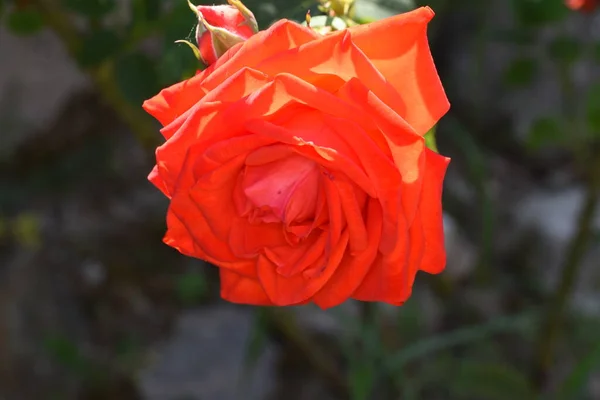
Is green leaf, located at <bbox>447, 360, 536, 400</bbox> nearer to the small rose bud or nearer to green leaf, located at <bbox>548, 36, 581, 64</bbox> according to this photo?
green leaf, located at <bbox>548, 36, 581, 64</bbox>

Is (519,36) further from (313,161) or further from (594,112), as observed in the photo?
(313,161)

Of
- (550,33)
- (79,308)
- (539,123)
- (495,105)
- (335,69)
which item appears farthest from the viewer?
(495,105)

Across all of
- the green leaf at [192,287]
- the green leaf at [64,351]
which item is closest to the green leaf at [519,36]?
the green leaf at [192,287]

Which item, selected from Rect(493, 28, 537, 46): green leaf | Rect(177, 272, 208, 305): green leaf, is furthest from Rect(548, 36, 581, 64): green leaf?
Rect(177, 272, 208, 305): green leaf

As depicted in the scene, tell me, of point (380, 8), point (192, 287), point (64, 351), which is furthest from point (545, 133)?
point (64, 351)

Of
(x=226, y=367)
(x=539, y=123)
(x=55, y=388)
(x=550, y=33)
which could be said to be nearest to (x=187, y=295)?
(x=226, y=367)

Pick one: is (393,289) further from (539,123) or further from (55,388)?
(55,388)
